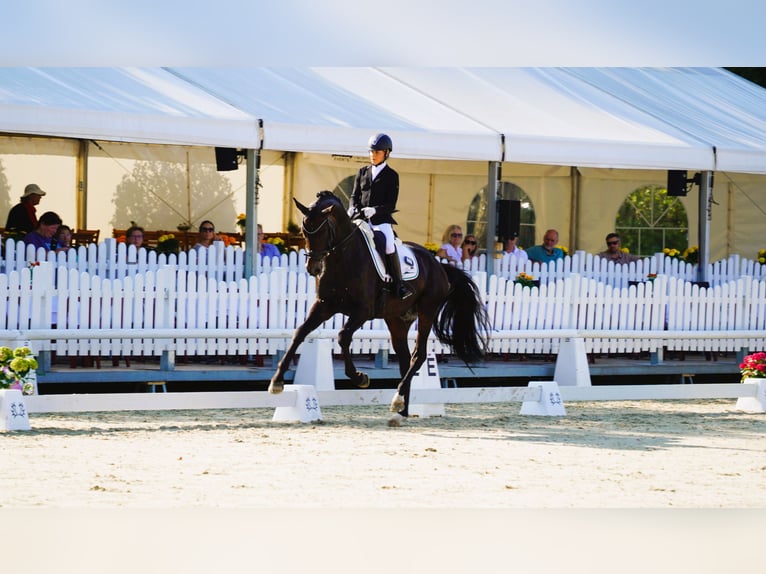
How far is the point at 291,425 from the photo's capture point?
10266 millimetres

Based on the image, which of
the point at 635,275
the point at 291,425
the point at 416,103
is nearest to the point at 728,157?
the point at 635,275

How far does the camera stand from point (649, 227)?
2367 cm

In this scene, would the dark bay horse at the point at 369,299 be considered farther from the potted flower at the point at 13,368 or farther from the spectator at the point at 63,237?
the spectator at the point at 63,237

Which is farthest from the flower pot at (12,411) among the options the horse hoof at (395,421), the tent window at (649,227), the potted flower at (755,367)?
the tent window at (649,227)

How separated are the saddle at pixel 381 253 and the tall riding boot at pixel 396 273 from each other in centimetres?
5

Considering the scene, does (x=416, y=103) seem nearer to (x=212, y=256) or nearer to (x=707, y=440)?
(x=212, y=256)

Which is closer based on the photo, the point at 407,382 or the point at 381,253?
the point at 381,253

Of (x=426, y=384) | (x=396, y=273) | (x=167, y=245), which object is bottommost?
(x=426, y=384)

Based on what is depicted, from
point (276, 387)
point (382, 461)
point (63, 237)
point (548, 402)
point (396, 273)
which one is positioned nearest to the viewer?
point (382, 461)

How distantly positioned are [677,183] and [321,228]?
977 centimetres

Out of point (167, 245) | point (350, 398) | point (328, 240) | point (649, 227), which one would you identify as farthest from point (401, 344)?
point (649, 227)

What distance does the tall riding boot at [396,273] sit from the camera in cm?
1013

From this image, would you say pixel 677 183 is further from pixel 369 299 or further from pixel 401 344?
pixel 369 299

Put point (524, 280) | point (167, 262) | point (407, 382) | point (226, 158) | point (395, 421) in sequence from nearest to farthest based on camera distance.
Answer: point (395, 421) < point (407, 382) < point (167, 262) < point (226, 158) < point (524, 280)
